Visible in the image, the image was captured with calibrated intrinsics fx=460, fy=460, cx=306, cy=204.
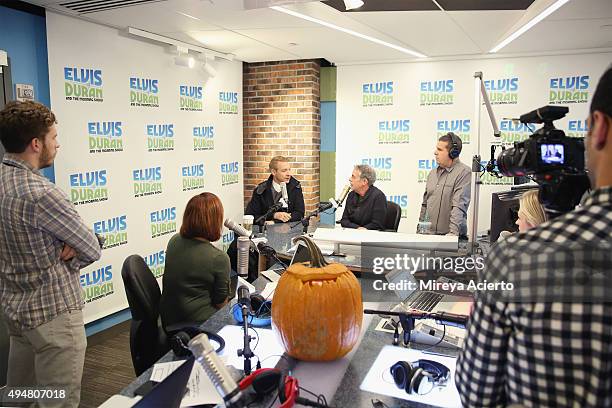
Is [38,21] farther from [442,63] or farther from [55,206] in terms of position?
[442,63]

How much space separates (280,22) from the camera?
3973mm

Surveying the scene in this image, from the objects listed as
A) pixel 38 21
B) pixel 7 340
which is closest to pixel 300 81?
pixel 38 21

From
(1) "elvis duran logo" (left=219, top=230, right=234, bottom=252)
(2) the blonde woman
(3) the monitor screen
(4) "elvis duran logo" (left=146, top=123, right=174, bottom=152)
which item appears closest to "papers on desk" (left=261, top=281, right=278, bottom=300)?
(2) the blonde woman

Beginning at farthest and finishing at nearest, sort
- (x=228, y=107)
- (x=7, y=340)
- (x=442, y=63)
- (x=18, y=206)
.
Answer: (x=228, y=107) → (x=442, y=63) → (x=7, y=340) → (x=18, y=206)

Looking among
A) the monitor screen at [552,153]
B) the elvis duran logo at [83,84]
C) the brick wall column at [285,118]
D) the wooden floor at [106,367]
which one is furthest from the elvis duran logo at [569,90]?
the wooden floor at [106,367]

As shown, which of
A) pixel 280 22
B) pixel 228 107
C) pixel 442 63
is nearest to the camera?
pixel 280 22

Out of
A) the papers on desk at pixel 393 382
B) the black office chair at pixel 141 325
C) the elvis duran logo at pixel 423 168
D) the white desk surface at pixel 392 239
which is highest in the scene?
the elvis duran logo at pixel 423 168

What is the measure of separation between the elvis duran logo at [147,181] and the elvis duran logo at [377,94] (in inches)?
111

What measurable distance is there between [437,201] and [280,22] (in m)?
2.16

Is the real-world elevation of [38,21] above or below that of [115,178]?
above

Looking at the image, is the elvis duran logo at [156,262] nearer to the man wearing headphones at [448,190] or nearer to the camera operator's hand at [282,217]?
the camera operator's hand at [282,217]

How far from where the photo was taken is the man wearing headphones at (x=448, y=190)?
13.6 ft

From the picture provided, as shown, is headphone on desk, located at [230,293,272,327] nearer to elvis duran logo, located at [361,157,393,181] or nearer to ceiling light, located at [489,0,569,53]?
ceiling light, located at [489,0,569,53]

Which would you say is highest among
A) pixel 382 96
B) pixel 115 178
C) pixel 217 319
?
pixel 382 96
